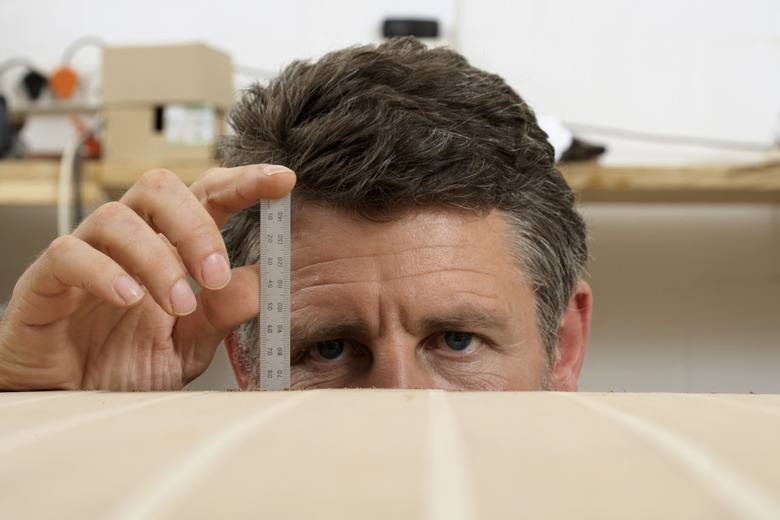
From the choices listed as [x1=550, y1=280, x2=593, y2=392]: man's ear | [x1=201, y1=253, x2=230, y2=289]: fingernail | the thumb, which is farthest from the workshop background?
[x1=201, y1=253, x2=230, y2=289]: fingernail

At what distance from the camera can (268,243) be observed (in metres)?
0.74

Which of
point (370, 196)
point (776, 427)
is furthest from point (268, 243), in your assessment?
point (776, 427)

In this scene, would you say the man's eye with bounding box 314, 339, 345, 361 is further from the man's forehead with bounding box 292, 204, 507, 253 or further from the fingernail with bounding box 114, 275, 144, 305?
the fingernail with bounding box 114, 275, 144, 305

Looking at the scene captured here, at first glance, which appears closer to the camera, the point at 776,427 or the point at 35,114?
the point at 776,427

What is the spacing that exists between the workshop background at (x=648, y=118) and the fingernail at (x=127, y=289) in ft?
5.25

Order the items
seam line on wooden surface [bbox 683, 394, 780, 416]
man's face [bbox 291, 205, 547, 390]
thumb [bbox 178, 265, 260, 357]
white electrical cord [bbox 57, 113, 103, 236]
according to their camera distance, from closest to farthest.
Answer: seam line on wooden surface [bbox 683, 394, 780, 416]
thumb [bbox 178, 265, 260, 357]
man's face [bbox 291, 205, 547, 390]
white electrical cord [bbox 57, 113, 103, 236]

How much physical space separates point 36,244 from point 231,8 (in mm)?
986

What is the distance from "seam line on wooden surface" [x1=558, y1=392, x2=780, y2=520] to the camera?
0.71 ft

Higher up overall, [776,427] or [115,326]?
[776,427]

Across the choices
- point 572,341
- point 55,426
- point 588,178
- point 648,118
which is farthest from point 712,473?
point 648,118

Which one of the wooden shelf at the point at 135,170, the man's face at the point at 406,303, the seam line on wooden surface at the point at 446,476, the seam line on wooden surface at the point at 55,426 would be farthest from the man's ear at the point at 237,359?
the seam line on wooden surface at the point at 446,476

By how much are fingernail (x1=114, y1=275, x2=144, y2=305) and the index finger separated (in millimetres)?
146

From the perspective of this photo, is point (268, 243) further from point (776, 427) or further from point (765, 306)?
point (765, 306)

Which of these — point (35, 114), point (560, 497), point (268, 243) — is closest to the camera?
point (560, 497)
